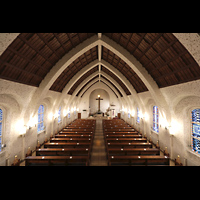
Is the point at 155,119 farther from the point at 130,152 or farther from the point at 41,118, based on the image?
the point at 41,118

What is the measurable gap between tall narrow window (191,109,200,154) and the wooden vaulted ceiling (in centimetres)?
257

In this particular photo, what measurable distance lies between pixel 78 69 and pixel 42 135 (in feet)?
30.1

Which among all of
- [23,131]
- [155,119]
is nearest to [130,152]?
[155,119]

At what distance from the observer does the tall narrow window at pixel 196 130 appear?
7.59 meters

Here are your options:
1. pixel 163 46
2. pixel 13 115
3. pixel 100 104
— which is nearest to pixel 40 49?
pixel 13 115

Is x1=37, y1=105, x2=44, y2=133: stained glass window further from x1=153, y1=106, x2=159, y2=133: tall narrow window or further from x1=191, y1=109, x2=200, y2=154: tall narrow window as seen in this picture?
x1=191, y1=109, x2=200, y2=154: tall narrow window

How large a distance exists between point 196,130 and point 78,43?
11.8 metres

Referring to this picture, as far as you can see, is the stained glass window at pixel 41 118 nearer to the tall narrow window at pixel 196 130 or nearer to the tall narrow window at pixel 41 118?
the tall narrow window at pixel 41 118

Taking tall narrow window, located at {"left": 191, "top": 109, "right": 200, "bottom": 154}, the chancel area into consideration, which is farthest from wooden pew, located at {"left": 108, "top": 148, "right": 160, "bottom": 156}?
tall narrow window, located at {"left": 191, "top": 109, "right": 200, "bottom": 154}

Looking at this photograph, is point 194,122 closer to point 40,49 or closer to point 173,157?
point 173,157

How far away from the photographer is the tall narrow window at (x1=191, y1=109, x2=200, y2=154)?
24.9 feet

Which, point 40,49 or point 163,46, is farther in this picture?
point 40,49
